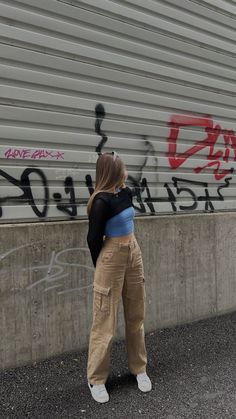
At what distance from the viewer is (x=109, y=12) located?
16.0 ft

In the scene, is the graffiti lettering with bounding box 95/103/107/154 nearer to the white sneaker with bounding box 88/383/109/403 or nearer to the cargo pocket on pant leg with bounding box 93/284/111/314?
the cargo pocket on pant leg with bounding box 93/284/111/314

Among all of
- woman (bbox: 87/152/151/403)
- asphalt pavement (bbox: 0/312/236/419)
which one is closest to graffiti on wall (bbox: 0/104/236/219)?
woman (bbox: 87/152/151/403)

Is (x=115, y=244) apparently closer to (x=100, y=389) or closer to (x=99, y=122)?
(x=100, y=389)

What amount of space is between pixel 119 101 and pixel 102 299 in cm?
237

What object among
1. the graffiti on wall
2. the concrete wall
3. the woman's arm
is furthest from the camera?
the graffiti on wall

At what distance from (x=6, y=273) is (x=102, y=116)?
1903mm

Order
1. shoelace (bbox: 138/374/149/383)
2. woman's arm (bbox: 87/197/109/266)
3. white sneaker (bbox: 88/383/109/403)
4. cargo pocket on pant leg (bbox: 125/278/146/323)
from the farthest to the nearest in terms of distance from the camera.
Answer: shoelace (bbox: 138/374/149/383), cargo pocket on pant leg (bbox: 125/278/146/323), white sneaker (bbox: 88/383/109/403), woman's arm (bbox: 87/197/109/266)

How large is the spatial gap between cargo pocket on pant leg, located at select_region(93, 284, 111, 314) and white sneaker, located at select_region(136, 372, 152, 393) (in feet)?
2.32

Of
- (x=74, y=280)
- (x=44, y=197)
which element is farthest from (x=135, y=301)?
(x=44, y=197)

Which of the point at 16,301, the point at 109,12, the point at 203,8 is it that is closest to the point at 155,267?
the point at 16,301

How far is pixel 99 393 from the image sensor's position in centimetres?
359

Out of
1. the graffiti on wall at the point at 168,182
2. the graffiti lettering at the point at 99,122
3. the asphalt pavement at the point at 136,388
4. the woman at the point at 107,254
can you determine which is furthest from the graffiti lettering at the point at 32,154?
the asphalt pavement at the point at 136,388

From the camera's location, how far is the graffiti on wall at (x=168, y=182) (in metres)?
4.34

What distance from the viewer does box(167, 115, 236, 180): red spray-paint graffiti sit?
5.67 m
